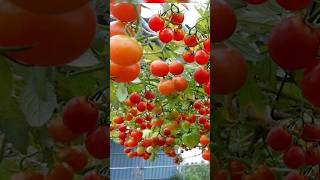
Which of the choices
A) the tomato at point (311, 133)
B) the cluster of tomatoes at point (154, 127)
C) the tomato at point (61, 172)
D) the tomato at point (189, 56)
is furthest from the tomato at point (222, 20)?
the cluster of tomatoes at point (154, 127)

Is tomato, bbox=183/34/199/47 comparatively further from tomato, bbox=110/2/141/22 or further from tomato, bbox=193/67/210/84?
tomato, bbox=110/2/141/22

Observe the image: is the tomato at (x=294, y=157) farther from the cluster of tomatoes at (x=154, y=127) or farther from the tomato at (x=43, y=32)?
the cluster of tomatoes at (x=154, y=127)

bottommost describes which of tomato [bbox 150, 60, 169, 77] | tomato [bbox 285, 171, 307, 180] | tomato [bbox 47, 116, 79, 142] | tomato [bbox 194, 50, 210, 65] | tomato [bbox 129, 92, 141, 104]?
tomato [bbox 129, 92, 141, 104]

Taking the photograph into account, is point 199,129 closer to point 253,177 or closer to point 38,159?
point 253,177

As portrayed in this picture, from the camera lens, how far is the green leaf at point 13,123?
893 millimetres

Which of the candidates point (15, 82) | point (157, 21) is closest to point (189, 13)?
point (157, 21)

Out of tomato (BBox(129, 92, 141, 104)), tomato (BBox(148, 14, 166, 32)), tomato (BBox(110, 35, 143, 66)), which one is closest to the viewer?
tomato (BBox(110, 35, 143, 66))

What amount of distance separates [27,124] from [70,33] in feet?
0.63

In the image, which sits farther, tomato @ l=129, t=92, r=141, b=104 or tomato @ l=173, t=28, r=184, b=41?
tomato @ l=129, t=92, r=141, b=104

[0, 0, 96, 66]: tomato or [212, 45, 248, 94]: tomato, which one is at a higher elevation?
[0, 0, 96, 66]: tomato

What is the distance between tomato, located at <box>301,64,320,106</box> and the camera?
3.29 ft

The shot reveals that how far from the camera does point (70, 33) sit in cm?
85

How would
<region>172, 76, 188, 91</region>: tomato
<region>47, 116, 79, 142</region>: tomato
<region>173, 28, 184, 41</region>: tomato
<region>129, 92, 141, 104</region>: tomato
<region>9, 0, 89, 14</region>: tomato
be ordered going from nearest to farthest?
<region>9, 0, 89, 14</region>: tomato
<region>47, 116, 79, 142</region>: tomato
<region>173, 28, 184, 41</region>: tomato
<region>172, 76, 188, 91</region>: tomato
<region>129, 92, 141, 104</region>: tomato

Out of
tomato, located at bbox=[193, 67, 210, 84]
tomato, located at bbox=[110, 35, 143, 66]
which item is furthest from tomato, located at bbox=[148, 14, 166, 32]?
tomato, located at bbox=[110, 35, 143, 66]
